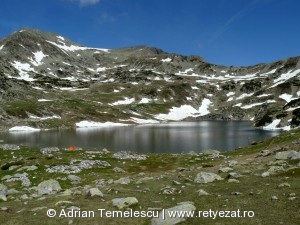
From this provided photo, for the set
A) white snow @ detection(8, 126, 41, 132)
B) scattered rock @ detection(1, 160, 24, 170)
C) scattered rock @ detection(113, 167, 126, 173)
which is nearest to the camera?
scattered rock @ detection(1, 160, 24, 170)

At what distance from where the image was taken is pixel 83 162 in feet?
185

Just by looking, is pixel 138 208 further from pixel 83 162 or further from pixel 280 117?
pixel 280 117

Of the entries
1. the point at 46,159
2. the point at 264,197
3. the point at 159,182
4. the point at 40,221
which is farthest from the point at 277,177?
the point at 46,159

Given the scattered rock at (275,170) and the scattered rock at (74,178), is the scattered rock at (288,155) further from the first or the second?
the scattered rock at (74,178)

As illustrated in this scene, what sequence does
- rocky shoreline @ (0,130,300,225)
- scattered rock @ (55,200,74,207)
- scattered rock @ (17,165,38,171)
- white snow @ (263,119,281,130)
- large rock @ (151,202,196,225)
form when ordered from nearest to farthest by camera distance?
large rock @ (151,202,196,225) → rocky shoreline @ (0,130,300,225) → scattered rock @ (55,200,74,207) → scattered rock @ (17,165,38,171) → white snow @ (263,119,281,130)

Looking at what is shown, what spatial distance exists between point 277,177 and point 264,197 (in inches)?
319

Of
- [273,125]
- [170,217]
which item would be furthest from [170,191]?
[273,125]

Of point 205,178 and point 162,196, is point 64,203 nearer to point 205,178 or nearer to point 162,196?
point 162,196

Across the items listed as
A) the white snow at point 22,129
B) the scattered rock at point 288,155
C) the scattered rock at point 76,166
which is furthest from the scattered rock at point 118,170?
the white snow at point 22,129

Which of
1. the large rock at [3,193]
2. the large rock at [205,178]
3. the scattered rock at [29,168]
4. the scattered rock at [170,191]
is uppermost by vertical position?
the large rock at [205,178]

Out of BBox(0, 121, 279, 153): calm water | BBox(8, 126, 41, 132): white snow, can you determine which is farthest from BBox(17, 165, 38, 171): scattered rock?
BBox(8, 126, 41, 132): white snow

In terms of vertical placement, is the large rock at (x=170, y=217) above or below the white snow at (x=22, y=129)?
below

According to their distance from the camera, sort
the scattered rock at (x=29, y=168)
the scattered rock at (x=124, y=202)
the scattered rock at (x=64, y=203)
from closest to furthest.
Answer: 1. the scattered rock at (x=124, y=202)
2. the scattered rock at (x=64, y=203)
3. the scattered rock at (x=29, y=168)

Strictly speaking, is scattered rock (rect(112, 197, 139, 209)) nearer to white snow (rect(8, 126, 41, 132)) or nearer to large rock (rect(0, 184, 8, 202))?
large rock (rect(0, 184, 8, 202))
